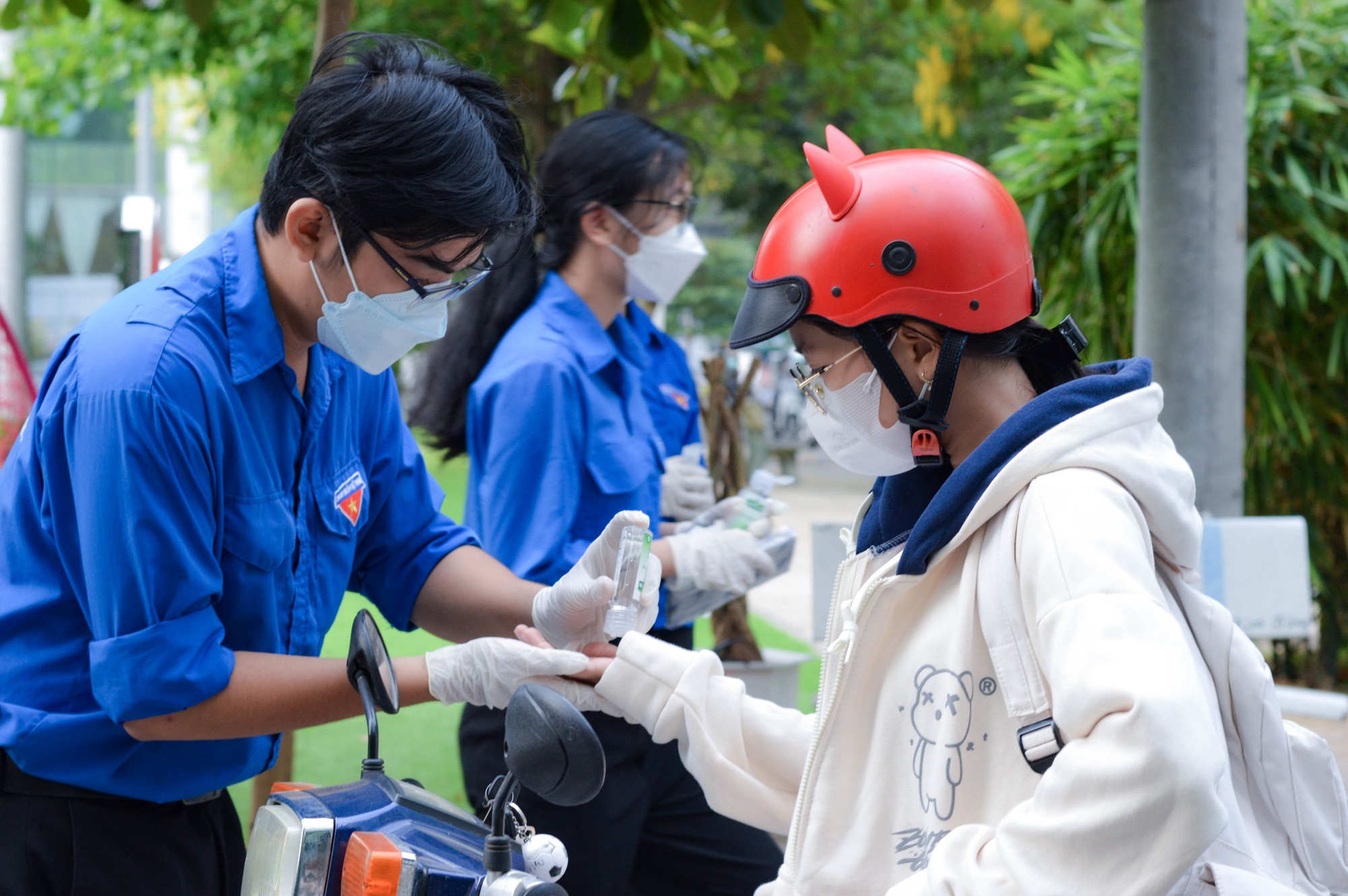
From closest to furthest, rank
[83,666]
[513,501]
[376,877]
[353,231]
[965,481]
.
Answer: [376,877] → [965,481] → [83,666] → [353,231] → [513,501]

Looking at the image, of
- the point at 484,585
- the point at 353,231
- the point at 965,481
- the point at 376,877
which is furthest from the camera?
the point at 484,585

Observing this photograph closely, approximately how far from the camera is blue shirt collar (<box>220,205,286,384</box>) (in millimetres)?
1788

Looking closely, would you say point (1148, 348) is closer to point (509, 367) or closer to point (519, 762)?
point (509, 367)

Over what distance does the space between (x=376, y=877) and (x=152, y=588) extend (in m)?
0.58

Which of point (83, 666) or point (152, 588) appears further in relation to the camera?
point (83, 666)

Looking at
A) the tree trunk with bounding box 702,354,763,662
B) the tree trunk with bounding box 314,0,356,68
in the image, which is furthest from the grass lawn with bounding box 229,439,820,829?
the tree trunk with bounding box 314,0,356,68

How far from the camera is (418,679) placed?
193 cm

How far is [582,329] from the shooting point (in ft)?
9.27

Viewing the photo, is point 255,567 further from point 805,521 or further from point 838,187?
point 805,521

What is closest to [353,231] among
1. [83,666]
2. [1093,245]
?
[83,666]

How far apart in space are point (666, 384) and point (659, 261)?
341 millimetres

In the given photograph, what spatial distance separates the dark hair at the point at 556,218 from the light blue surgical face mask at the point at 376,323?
0.91m

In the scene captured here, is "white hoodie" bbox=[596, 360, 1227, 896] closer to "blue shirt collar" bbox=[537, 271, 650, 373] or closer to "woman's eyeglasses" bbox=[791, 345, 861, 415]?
"woman's eyeglasses" bbox=[791, 345, 861, 415]

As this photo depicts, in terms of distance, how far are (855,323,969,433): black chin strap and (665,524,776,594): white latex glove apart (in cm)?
126
